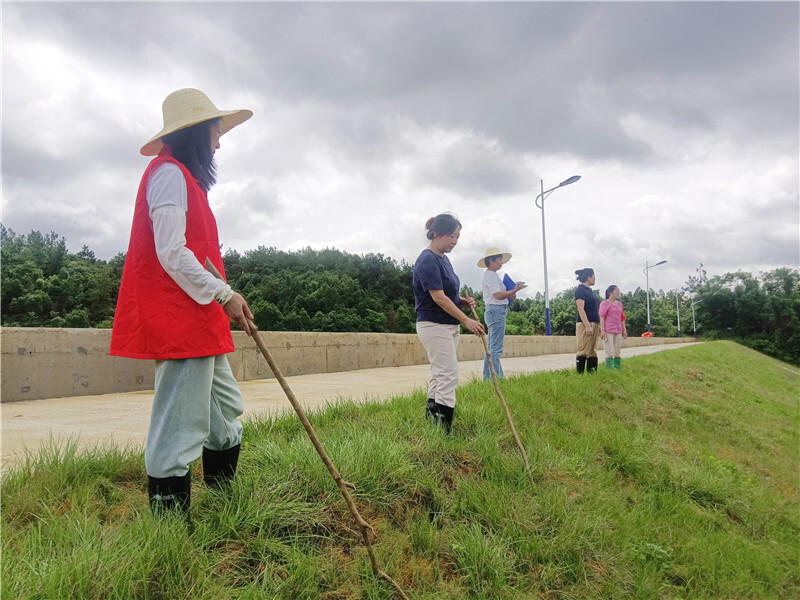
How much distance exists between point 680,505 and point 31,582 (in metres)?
4.21

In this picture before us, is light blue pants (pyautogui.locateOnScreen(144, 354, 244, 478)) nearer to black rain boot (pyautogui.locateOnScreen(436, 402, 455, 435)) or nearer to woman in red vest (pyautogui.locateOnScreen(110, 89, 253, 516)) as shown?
woman in red vest (pyautogui.locateOnScreen(110, 89, 253, 516))

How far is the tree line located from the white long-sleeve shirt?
1280cm

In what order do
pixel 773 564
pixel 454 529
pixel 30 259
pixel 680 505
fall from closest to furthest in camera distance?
pixel 454 529, pixel 773 564, pixel 680 505, pixel 30 259

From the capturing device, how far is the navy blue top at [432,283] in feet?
11.8

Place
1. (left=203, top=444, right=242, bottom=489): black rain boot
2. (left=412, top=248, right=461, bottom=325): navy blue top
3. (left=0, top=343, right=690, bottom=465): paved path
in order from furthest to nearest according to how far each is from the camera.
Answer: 1. (left=412, top=248, right=461, bottom=325): navy blue top
2. (left=0, top=343, right=690, bottom=465): paved path
3. (left=203, top=444, right=242, bottom=489): black rain boot

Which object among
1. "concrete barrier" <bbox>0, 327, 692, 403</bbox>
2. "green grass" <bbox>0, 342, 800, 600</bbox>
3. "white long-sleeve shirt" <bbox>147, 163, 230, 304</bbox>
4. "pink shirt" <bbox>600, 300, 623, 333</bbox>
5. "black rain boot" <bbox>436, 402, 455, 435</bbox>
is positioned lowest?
"green grass" <bbox>0, 342, 800, 600</bbox>

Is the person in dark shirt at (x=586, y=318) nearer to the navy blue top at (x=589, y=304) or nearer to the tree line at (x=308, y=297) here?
the navy blue top at (x=589, y=304)

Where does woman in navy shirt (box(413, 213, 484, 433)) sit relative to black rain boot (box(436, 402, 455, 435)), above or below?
above

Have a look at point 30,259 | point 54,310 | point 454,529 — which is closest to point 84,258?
point 30,259

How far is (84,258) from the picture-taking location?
18797 millimetres

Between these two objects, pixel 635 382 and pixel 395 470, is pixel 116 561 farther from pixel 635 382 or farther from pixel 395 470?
pixel 635 382

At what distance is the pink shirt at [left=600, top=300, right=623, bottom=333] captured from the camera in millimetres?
8375

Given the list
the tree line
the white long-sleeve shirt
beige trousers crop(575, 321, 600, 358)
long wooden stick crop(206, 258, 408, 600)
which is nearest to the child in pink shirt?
beige trousers crop(575, 321, 600, 358)

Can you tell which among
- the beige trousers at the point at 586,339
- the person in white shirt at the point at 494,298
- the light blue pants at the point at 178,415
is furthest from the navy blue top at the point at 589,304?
the light blue pants at the point at 178,415
